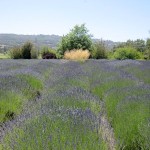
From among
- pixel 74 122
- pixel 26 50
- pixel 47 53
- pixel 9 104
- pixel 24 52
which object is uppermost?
pixel 74 122

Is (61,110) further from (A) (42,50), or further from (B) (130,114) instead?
(A) (42,50)

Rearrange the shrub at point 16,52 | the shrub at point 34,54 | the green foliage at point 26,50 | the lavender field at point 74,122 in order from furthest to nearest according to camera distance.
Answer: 1. the green foliage at point 26,50
2. the shrub at point 34,54
3. the shrub at point 16,52
4. the lavender field at point 74,122

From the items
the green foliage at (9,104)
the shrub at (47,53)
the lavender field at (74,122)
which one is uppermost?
the lavender field at (74,122)

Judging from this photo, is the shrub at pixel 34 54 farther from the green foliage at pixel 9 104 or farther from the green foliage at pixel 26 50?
the green foliage at pixel 9 104

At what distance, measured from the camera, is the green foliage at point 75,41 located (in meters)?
31.2

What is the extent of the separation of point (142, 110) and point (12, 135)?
71.6 inches

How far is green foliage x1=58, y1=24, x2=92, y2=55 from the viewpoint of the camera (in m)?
31.2

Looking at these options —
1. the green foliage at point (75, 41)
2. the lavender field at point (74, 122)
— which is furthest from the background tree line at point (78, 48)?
the lavender field at point (74, 122)

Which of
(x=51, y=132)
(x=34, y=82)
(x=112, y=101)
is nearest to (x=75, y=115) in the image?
(x=51, y=132)

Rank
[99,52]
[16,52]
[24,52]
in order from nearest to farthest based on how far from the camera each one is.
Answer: [16,52] < [24,52] < [99,52]

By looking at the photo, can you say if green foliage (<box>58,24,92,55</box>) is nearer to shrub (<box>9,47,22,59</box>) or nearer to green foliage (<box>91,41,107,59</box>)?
green foliage (<box>91,41,107,59</box>)

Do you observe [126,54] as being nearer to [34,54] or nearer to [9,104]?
[34,54]

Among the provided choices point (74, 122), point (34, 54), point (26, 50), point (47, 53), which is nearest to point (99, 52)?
point (47, 53)

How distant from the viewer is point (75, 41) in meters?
31.5
